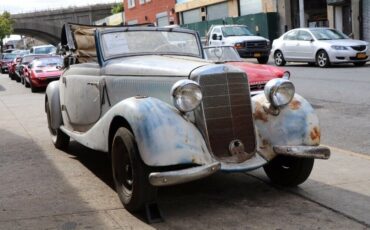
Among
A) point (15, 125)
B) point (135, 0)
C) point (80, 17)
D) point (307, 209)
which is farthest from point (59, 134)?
point (80, 17)

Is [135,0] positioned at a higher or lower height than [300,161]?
higher

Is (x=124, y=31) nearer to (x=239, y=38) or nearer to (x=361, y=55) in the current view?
(x=361, y=55)

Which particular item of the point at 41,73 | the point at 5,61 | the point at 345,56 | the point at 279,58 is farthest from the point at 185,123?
the point at 5,61

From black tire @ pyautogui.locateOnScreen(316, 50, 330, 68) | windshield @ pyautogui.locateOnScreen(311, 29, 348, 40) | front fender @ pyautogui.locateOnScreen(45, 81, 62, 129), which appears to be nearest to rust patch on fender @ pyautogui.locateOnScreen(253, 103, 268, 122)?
front fender @ pyautogui.locateOnScreen(45, 81, 62, 129)

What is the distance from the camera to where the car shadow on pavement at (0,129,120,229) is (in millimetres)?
5031

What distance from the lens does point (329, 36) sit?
21.9 metres

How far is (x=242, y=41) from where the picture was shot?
25.6m

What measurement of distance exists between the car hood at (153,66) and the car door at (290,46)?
17066 mm

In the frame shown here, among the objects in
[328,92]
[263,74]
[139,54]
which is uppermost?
[139,54]

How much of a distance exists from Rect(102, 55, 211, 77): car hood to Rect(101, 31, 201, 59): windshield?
0.75 ft

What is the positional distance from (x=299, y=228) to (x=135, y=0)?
A: 182 ft

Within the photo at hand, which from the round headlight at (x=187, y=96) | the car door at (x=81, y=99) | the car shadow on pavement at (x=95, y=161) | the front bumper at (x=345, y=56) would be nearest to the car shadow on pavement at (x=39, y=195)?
the car shadow on pavement at (x=95, y=161)

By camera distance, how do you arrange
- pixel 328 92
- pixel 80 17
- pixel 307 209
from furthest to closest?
pixel 80 17 → pixel 328 92 → pixel 307 209

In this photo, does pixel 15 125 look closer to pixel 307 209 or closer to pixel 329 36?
pixel 307 209
